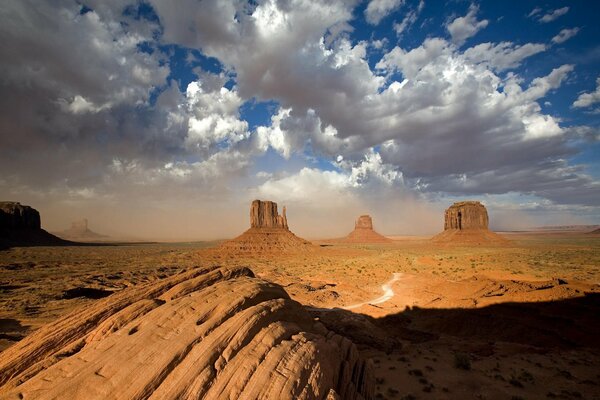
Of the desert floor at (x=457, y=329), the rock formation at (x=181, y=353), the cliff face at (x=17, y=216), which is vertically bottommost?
the desert floor at (x=457, y=329)

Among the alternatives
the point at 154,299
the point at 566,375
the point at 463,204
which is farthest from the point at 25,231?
the point at 463,204

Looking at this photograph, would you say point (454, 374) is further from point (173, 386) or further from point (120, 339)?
point (120, 339)

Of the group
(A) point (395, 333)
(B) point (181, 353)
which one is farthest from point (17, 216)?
(B) point (181, 353)

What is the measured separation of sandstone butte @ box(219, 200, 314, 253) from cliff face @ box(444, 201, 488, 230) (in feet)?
271

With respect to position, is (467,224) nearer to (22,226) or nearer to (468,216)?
A: (468,216)

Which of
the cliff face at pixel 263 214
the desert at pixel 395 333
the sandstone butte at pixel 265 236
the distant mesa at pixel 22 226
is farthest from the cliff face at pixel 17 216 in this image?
the desert at pixel 395 333

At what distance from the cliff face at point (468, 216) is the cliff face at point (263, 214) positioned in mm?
92612

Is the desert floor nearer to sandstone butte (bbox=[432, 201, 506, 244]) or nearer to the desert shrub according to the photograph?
the desert shrub

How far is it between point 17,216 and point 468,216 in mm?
223622

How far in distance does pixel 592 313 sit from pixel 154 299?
30355 millimetres

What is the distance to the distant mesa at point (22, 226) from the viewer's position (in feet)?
410

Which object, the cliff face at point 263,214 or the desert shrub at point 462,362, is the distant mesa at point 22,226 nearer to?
the cliff face at point 263,214

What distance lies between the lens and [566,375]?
15031mm

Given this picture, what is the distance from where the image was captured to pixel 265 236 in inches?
4355
